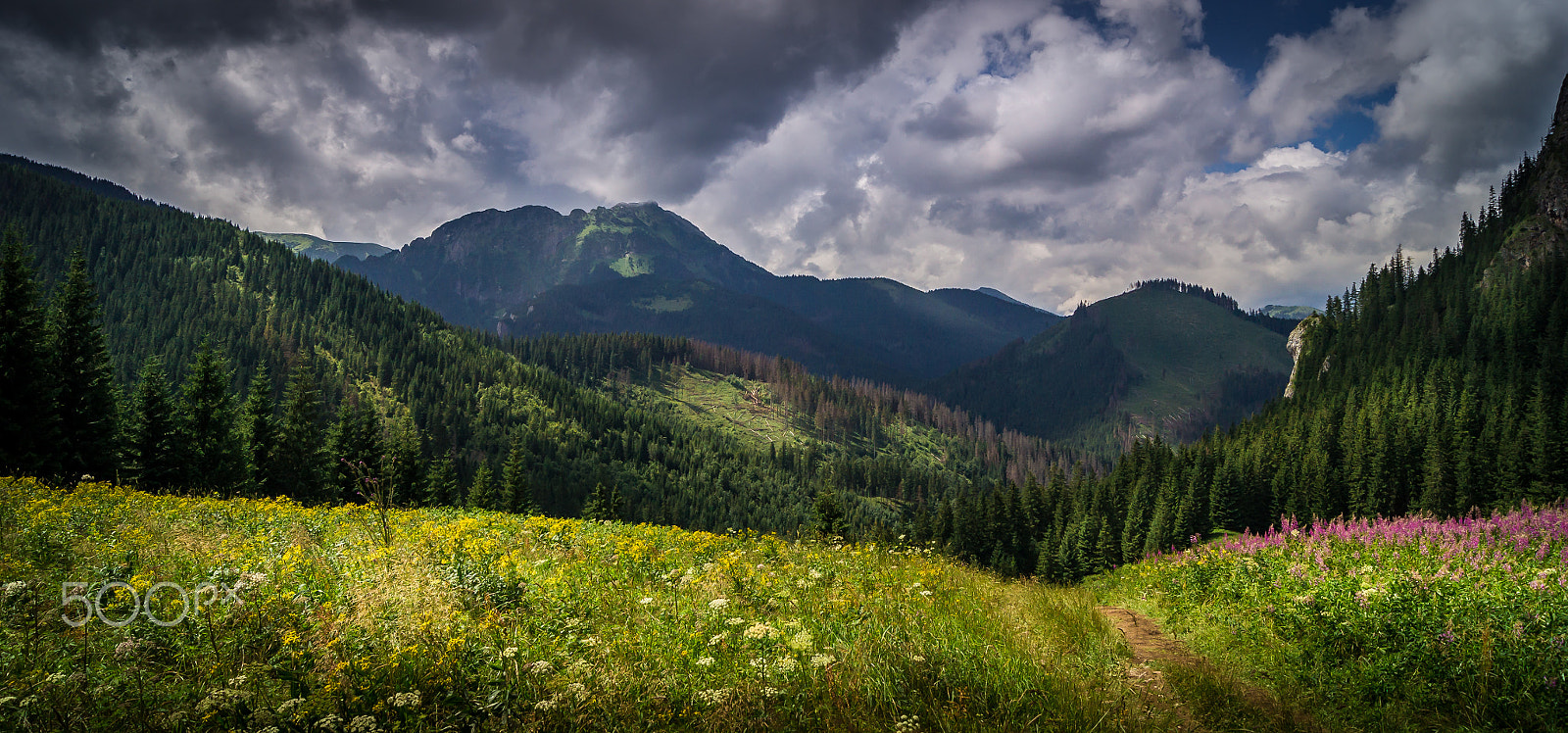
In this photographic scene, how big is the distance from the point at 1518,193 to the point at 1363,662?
636ft

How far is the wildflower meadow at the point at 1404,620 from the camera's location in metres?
6.19

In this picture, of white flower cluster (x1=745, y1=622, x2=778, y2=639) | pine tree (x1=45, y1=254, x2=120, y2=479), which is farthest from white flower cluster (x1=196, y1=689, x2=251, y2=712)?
pine tree (x1=45, y1=254, x2=120, y2=479)

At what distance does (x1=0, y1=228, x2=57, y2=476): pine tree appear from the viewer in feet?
78.6

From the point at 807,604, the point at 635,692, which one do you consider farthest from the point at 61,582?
the point at 807,604

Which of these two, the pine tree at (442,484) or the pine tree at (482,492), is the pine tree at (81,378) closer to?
the pine tree at (442,484)

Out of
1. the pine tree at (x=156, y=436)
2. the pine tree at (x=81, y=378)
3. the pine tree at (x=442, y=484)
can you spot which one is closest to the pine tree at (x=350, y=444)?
the pine tree at (x=442, y=484)

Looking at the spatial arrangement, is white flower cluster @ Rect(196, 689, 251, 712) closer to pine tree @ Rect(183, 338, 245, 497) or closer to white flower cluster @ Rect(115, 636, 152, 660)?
white flower cluster @ Rect(115, 636, 152, 660)

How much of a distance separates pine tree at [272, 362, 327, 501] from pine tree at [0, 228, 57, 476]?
55.7 ft

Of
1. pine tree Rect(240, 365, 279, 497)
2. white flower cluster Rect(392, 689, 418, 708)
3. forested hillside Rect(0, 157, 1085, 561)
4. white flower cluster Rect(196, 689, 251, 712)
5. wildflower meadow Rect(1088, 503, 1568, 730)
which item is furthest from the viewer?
pine tree Rect(240, 365, 279, 497)

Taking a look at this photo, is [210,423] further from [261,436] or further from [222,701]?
[222,701]

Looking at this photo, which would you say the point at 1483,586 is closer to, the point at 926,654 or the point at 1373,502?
the point at 926,654

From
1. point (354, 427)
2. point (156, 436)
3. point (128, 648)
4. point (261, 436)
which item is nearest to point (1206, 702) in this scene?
point (128, 648)

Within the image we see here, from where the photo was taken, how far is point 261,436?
41125 mm

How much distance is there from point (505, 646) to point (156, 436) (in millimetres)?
43676
